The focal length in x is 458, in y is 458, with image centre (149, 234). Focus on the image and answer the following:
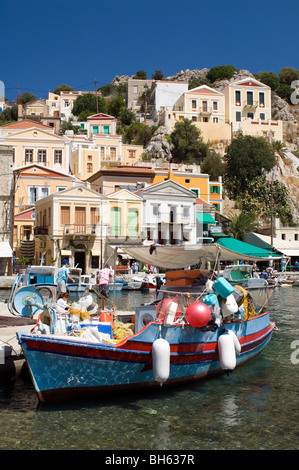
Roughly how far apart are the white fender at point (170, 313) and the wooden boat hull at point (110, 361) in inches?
5.7

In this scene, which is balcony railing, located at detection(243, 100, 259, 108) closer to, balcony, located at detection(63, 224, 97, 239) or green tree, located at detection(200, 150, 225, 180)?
green tree, located at detection(200, 150, 225, 180)

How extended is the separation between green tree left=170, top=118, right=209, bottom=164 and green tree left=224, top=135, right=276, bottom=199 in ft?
14.5

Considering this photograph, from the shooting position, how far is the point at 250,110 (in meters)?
75.4

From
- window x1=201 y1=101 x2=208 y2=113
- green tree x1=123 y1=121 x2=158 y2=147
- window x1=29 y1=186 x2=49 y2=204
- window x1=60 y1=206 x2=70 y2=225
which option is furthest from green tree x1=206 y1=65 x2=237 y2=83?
window x1=60 y1=206 x2=70 y2=225

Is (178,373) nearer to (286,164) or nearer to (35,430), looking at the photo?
(35,430)

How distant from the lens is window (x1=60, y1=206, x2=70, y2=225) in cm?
4053

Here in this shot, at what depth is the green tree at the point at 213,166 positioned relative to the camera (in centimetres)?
6150

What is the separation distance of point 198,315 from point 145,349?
49.2 inches

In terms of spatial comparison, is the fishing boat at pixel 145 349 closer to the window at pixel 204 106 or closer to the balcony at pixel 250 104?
the window at pixel 204 106

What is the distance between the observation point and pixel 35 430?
23.6ft

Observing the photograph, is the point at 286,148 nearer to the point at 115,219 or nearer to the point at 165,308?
the point at 115,219

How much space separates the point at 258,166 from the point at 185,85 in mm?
24502

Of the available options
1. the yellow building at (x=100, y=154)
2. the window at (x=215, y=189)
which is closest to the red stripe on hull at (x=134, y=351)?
the yellow building at (x=100, y=154)

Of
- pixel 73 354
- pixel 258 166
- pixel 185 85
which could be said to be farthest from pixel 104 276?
pixel 185 85
